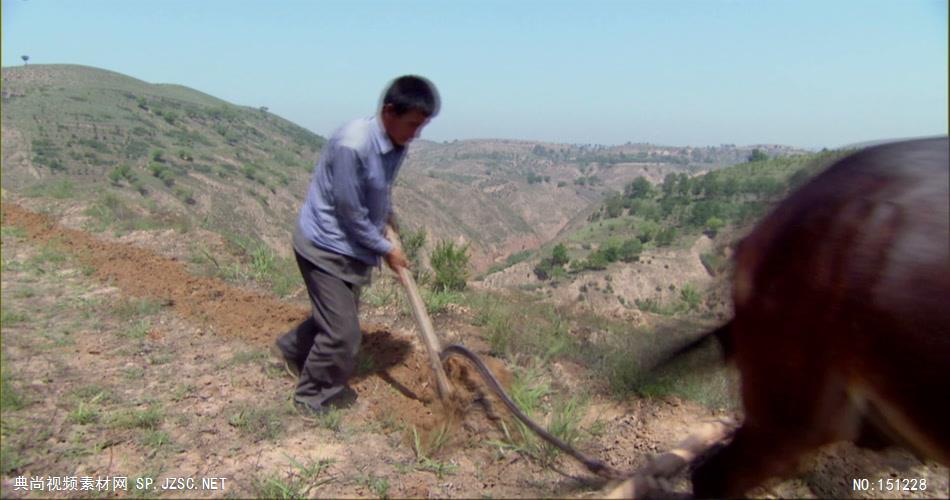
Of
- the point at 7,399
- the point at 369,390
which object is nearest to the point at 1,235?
the point at 7,399

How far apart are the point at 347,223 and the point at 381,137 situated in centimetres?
47

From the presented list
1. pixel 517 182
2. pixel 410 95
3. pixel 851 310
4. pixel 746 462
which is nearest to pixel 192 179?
pixel 410 95

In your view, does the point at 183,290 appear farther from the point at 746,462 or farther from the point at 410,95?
the point at 746,462

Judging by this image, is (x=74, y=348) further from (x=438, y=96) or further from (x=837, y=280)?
(x=837, y=280)

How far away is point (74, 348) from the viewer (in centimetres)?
386

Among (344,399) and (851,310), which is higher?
(851,310)

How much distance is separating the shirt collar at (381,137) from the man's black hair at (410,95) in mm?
111

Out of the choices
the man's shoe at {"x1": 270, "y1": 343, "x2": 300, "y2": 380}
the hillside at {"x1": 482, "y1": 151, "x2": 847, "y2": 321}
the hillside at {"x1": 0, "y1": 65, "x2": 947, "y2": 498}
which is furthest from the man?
the hillside at {"x1": 482, "y1": 151, "x2": 847, "y2": 321}

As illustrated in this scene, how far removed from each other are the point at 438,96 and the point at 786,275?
1.80 metres

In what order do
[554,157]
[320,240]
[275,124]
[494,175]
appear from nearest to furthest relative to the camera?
[320,240] < [275,124] < [494,175] < [554,157]

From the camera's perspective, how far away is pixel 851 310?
1532 mm

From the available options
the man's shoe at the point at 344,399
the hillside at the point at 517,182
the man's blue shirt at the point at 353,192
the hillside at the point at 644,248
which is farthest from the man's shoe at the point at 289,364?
the hillside at the point at 644,248

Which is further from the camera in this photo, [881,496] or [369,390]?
[369,390]

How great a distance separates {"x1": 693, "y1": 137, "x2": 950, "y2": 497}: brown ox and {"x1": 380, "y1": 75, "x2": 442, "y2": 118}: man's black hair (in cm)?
159
